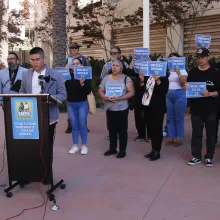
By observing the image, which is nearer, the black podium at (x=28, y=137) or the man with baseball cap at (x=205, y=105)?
the black podium at (x=28, y=137)

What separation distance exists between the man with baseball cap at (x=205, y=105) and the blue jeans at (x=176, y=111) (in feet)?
3.62

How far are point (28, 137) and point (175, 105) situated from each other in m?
3.50

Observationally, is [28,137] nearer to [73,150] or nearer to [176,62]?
[73,150]

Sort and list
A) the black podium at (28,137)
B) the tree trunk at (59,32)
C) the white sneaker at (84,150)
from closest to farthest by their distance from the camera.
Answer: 1. the black podium at (28,137)
2. the white sneaker at (84,150)
3. the tree trunk at (59,32)

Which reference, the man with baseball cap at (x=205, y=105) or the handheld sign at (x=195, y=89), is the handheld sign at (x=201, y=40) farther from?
the handheld sign at (x=195, y=89)

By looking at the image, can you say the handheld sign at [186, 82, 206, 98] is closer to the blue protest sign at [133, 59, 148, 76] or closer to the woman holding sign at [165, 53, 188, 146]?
the blue protest sign at [133, 59, 148, 76]

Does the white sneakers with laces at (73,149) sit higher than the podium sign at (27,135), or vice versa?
the podium sign at (27,135)

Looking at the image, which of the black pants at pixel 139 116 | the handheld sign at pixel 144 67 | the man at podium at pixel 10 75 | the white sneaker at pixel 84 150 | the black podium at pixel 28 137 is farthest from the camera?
the black pants at pixel 139 116

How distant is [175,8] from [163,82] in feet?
25.6

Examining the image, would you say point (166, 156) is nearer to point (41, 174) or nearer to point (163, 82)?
point (163, 82)

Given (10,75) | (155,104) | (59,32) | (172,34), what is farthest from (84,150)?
(172,34)

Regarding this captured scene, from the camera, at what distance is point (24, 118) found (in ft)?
15.8

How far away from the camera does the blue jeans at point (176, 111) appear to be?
7309mm

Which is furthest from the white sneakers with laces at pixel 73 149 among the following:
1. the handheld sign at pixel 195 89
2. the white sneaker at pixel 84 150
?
the handheld sign at pixel 195 89
